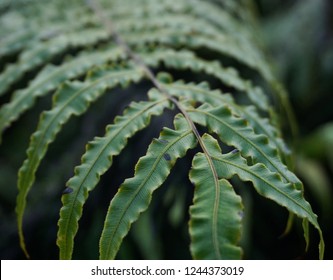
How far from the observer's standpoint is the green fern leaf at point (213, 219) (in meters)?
0.51

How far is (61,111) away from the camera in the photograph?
0.82 metres

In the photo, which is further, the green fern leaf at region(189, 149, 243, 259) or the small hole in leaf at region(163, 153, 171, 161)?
the small hole in leaf at region(163, 153, 171, 161)

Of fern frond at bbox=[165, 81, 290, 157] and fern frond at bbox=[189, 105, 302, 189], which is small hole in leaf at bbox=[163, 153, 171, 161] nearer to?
fern frond at bbox=[189, 105, 302, 189]

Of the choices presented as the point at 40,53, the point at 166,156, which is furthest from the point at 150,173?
the point at 40,53

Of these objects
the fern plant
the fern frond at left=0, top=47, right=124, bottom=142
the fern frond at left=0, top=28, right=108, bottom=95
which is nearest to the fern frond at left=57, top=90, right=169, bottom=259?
the fern plant

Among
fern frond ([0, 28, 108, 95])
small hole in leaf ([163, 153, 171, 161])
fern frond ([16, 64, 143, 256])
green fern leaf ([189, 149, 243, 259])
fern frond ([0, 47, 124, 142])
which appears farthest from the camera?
fern frond ([0, 28, 108, 95])

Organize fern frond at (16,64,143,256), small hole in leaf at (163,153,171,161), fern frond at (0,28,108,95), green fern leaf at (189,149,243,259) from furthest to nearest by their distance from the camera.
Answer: fern frond at (0,28,108,95) < fern frond at (16,64,143,256) < small hole in leaf at (163,153,171,161) < green fern leaf at (189,149,243,259)

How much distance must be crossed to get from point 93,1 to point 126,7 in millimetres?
125

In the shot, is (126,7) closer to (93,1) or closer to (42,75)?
(93,1)

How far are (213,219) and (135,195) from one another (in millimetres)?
114

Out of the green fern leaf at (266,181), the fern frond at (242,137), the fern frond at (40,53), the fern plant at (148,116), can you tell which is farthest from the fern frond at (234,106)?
the fern frond at (40,53)

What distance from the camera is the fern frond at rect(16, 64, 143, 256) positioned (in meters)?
0.76

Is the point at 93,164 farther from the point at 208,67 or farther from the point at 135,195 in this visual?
the point at 208,67

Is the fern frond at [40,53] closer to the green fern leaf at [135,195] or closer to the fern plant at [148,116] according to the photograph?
the fern plant at [148,116]
